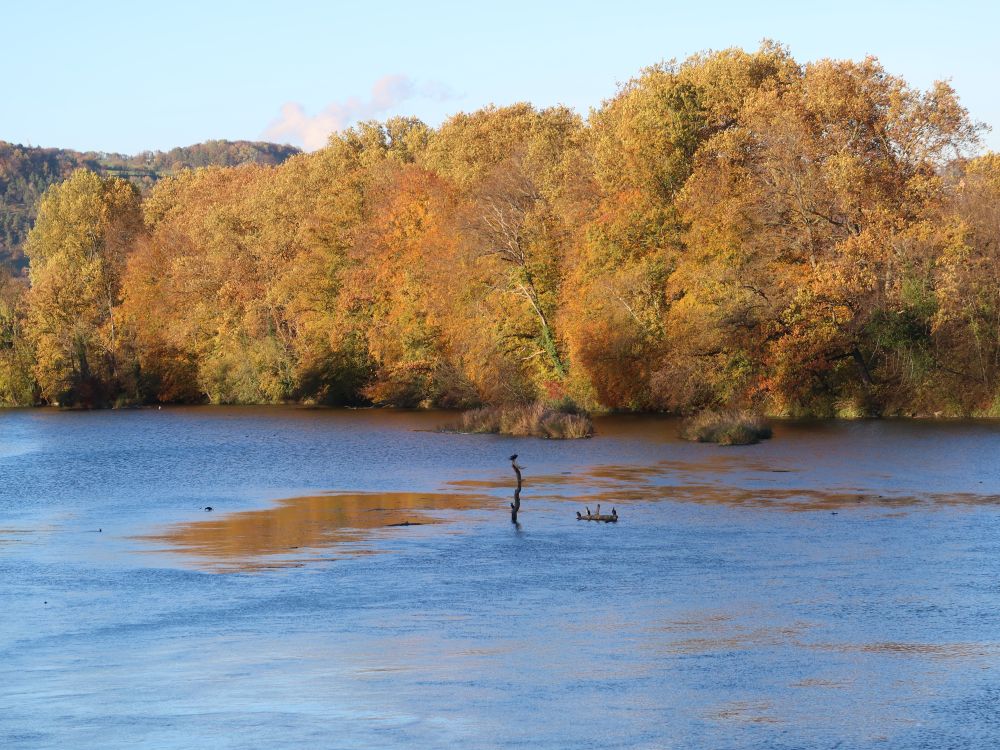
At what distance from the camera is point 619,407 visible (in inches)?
2864

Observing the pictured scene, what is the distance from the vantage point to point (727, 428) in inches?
2133

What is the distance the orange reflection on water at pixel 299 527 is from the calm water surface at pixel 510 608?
15 centimetres

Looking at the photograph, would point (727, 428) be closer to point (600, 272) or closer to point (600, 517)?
point (600, 272)

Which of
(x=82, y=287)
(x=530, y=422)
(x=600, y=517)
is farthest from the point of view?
(x=82, y=287)

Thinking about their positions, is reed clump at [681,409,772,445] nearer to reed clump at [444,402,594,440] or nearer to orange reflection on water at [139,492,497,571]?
reed clump at [444,402,594,440]

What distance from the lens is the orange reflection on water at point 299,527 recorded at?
27.8 metres

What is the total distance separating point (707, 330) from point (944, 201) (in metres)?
12.9

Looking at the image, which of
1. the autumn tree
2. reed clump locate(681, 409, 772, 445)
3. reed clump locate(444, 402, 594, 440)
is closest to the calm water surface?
reed clump locate(681, 409, 772, 445)

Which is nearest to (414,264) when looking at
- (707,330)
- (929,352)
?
(707,330)

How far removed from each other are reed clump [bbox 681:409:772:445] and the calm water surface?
827 cm

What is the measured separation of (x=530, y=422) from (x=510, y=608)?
4035 centimetres

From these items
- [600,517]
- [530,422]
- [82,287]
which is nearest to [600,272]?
[530,422]

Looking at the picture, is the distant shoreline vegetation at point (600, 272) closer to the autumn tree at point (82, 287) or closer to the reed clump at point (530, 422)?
the autumn tree at point (82, 287)

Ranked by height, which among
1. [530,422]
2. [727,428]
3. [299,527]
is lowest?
[299,527]
